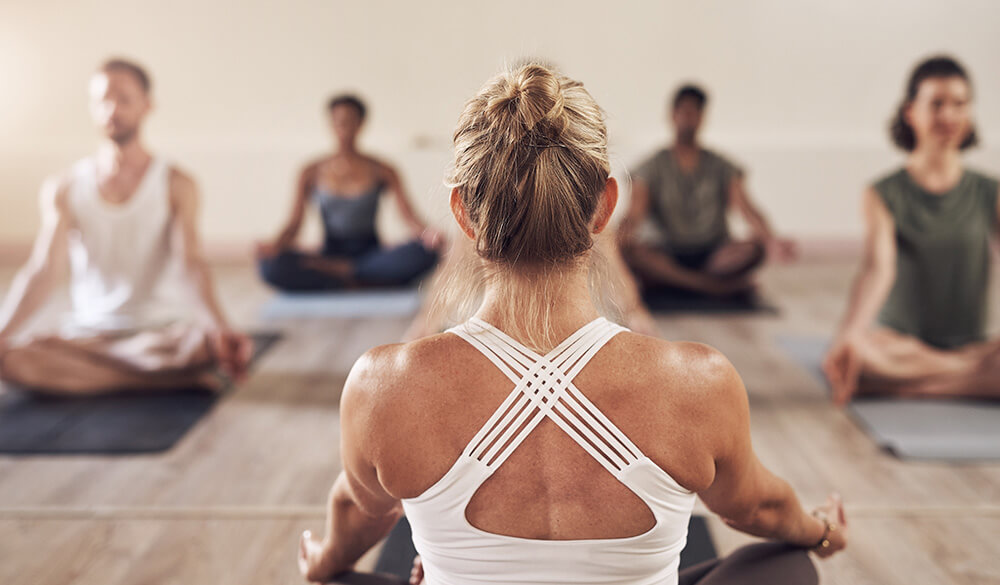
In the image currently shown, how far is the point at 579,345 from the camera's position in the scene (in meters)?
1.05

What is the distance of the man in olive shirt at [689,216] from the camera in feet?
12.8

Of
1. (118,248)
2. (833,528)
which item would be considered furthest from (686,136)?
(833,528)

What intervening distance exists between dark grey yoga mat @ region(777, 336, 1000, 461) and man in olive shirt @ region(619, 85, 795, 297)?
4.40 feet

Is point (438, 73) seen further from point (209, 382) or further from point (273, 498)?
point (273, 498)

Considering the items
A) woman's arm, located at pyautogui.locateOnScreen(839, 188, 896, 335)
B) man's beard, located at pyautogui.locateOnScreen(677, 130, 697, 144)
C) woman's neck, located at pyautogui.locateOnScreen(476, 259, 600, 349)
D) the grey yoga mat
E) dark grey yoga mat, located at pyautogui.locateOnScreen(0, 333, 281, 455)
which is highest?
woman's neck, located at pyautogui.locateOnScreen(476, 259, 600, 349)

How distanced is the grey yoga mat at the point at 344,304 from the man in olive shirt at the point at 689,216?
1009mm

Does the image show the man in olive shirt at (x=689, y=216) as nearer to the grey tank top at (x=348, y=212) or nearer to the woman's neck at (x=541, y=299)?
the grey tank top at (x=348, y=212)

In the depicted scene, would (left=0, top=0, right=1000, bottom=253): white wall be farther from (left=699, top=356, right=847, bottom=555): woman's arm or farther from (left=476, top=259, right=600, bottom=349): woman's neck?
(left=476, top=259, right=600, bottom=349): woman's neck

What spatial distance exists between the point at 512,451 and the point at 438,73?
4318 millimetres

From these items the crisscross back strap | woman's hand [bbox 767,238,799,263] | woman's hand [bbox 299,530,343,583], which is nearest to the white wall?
woman's hand [bbox 767,238,799,263]

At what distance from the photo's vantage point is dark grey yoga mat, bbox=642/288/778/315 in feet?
12.3

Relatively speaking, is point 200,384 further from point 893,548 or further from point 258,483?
point 893,548

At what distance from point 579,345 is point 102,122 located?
2228mm

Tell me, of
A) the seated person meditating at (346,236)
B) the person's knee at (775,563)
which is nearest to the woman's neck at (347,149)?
the seated person meditating at (346,236)
